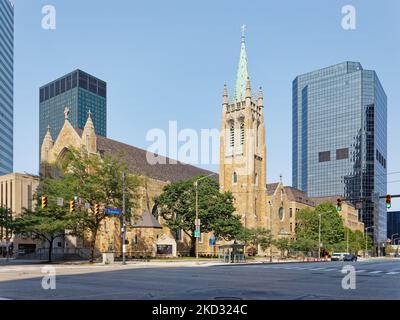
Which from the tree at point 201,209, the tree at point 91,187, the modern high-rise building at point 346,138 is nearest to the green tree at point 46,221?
the tree at point 91,187

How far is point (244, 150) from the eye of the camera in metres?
81.9

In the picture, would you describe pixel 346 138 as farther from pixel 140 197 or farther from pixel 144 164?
pixel 140 197

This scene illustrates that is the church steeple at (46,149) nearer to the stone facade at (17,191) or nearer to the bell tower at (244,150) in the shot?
the bell tower at (244,150)

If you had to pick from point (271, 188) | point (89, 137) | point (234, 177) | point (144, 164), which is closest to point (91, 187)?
point (89, 137)

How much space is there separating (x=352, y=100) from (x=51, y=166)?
4647 inches

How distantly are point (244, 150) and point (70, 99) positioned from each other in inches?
4618

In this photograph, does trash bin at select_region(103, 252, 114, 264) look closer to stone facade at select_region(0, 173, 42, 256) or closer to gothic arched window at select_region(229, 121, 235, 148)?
gothic arched window at select_region(229, 121, 235, 148)

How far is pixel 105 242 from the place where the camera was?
57.5 meters

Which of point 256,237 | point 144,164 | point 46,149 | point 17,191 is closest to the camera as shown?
point 256,237

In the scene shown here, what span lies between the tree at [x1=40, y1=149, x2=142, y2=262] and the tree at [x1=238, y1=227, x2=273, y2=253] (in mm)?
21262

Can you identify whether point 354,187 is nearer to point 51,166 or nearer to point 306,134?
point 306,134
